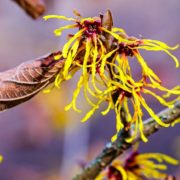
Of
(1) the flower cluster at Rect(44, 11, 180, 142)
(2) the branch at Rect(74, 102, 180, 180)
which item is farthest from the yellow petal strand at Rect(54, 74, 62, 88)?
(2) the branch at Rect(74, 102, 180, 180)

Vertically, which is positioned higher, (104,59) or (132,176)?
(104,59)

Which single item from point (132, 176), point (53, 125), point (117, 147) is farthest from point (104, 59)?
point (53, 125)

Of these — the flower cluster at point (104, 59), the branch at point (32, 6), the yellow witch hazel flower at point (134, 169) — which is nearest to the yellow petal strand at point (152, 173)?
the yellow witch hazel flower at point (134, 169)

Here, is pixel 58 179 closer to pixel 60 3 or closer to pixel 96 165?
pixel 60 3

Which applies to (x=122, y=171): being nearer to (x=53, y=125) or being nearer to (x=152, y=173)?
(x=152, y=173)

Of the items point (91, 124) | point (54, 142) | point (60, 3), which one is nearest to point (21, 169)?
point (54, 142)

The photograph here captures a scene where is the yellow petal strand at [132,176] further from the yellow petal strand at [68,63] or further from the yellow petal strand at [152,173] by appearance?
the yellow petal strand at [68,63]
